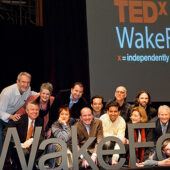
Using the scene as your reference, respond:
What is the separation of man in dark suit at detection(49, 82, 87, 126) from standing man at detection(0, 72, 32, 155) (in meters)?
0.42

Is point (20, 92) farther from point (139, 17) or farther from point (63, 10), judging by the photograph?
point (139, 17)

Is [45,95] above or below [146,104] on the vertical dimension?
above

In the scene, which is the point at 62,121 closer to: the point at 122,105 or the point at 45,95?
the point at 45,95

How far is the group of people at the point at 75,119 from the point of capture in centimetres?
432

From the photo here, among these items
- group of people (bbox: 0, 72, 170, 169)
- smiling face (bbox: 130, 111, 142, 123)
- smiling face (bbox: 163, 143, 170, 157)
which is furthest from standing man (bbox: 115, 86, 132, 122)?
smiling face (bbox: 163, 143, 170, 157)

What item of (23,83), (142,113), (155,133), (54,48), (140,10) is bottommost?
(155,133)

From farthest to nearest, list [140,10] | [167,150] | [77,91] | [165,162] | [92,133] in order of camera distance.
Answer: [140,10] → [77,91] → [92,133] → [167,150] → [165,162]

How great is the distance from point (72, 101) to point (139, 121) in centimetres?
101

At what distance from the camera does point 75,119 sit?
4.77m

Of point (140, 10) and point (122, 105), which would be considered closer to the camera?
point (122, 105)

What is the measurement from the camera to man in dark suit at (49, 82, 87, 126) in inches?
193

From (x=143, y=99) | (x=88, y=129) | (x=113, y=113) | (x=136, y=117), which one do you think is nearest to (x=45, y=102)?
(x=88, y=129)

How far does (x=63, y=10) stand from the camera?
6.59 m

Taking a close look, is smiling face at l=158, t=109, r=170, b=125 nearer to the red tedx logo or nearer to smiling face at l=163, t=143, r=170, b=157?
smiling face at l=163, t=143, r=170, b=157
